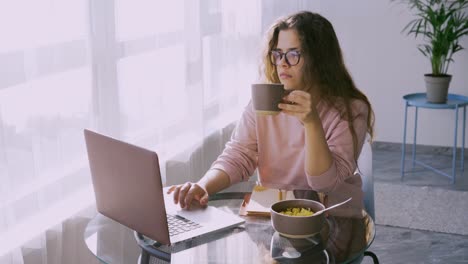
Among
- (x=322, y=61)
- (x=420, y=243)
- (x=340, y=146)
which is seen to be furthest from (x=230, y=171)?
(x=420, y=243)

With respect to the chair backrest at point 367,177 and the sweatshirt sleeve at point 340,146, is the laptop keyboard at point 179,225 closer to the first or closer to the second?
the sweatshirt sleeve at point 340,146

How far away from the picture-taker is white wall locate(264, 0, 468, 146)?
13.5ft

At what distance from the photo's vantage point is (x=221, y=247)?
1.29 metres

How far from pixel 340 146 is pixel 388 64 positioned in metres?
2.72

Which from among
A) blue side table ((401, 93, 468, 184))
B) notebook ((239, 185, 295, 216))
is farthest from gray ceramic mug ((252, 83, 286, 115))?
blue side table ((401, 93, 468, 184))

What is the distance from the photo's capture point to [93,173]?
1331mm

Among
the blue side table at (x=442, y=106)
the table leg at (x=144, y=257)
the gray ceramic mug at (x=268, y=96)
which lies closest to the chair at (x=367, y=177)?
the gray ceramic mug at (x=268, y=96)

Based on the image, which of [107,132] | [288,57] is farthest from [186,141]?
[288,57]

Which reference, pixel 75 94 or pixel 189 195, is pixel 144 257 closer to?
pixel 189 195

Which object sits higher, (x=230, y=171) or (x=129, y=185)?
(x=129, y=185)

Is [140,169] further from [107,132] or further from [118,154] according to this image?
[107,132]

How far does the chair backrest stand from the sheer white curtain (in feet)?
2.60

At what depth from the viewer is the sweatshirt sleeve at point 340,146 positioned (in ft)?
5.28

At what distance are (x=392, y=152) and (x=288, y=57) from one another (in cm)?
284
